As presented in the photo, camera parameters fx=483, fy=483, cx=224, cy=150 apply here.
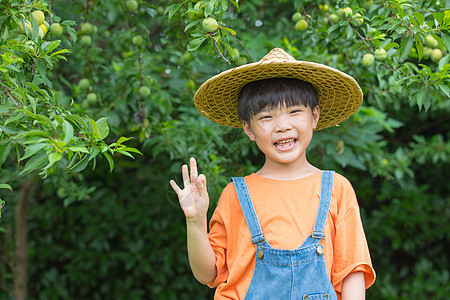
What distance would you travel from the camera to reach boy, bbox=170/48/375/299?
4.64 feet

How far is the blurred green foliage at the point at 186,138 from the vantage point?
190cm

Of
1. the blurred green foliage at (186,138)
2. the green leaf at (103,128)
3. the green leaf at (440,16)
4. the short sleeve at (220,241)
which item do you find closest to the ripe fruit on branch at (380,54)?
the blurred green foliage at (186,138)

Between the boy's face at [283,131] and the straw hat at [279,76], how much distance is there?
0.39 ft

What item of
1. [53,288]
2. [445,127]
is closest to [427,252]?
[445,127]

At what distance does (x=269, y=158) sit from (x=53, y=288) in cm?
303

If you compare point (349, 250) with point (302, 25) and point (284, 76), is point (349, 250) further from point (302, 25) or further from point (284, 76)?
point (302, 25)

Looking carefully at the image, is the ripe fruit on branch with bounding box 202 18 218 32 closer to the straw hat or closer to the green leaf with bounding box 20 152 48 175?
the straw hat

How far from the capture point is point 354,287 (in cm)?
144

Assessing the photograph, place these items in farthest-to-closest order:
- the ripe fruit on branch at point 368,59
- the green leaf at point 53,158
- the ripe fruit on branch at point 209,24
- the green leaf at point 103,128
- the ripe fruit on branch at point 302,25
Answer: the ripe fruit on branch at point 302,25
the ripe fruit on branch at point 368,59
the ripe fruit on branch at point 209,24
the green leaf at point 103,128
the green leaf at point 53,158

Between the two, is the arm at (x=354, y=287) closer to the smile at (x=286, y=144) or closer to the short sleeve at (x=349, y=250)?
the short sleeve at (x=349, y=250)

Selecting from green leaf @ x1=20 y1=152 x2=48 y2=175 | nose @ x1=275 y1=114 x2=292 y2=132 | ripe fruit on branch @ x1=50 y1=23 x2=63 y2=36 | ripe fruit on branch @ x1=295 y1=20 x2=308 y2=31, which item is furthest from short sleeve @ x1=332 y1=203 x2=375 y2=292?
ripe fruit on branch @ x1=50 y1=23 x2=63 y2=36

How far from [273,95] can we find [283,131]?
0.39 ft

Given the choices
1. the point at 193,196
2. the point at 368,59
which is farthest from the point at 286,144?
the point at 368,59

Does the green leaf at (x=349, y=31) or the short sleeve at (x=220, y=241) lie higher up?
the green leaf at (x=349, y=31)
